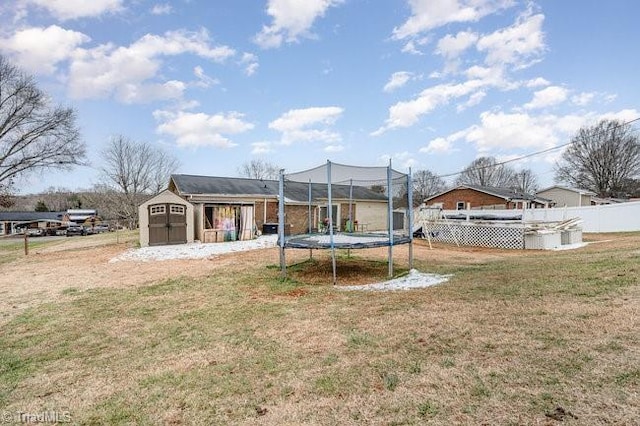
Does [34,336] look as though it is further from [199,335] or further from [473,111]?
[473,111]

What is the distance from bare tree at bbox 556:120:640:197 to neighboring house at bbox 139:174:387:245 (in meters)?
31.1

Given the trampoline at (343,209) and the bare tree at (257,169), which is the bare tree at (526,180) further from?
the trampoline at (343,209)

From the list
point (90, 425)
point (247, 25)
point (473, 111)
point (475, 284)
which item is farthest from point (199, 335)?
point (473, 111)

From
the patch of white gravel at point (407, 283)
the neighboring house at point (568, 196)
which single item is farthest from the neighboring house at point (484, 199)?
the patch of white gravel at point (407, 283)

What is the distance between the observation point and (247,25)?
41.1 feet

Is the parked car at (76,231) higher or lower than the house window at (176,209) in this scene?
lower

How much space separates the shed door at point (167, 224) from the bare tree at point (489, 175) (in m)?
49.1

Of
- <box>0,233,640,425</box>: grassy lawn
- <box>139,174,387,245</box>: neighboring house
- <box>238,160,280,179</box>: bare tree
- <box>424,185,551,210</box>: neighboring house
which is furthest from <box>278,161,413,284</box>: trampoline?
<box>238,160,280,179</box>: bare tree

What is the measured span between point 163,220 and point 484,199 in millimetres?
25579

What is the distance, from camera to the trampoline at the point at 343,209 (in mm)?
8016

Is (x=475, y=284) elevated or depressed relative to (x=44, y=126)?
depressed

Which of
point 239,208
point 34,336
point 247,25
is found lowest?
point 34,336

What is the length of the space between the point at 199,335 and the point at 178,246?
1156 centimetres

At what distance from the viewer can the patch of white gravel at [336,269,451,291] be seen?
22.0ft
